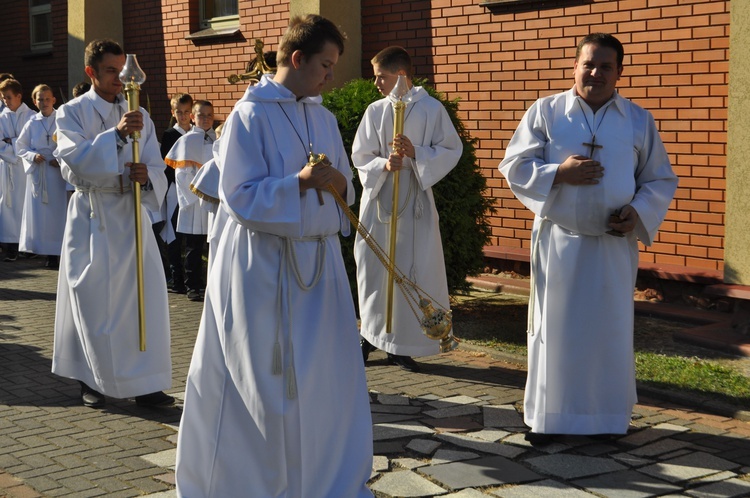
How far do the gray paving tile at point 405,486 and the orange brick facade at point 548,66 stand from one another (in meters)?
4.74

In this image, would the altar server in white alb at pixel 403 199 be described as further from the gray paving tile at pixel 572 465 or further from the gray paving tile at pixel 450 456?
the gray paving tile at pixel 572 465

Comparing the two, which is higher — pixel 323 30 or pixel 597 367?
pixel 323 30

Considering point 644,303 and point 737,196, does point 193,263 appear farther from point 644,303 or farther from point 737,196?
point 737,196

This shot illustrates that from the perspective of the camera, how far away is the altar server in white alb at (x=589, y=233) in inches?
239

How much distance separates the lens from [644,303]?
9562 mm

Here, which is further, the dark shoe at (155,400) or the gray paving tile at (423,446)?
the dark shoe at (155,400)

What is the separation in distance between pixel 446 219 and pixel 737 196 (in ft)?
7.78

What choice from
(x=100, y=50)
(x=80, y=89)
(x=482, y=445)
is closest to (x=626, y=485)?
(x=482, y=445)

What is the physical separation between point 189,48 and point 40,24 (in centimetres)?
522

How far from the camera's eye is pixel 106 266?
23.1ft

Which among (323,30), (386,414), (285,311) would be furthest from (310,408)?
(386,414)

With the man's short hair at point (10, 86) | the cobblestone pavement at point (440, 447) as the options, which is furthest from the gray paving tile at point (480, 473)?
the man's short hair at point (10, 86)

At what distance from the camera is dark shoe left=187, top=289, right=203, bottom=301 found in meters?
11.4

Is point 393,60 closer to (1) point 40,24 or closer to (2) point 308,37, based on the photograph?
(2) point 308,37
